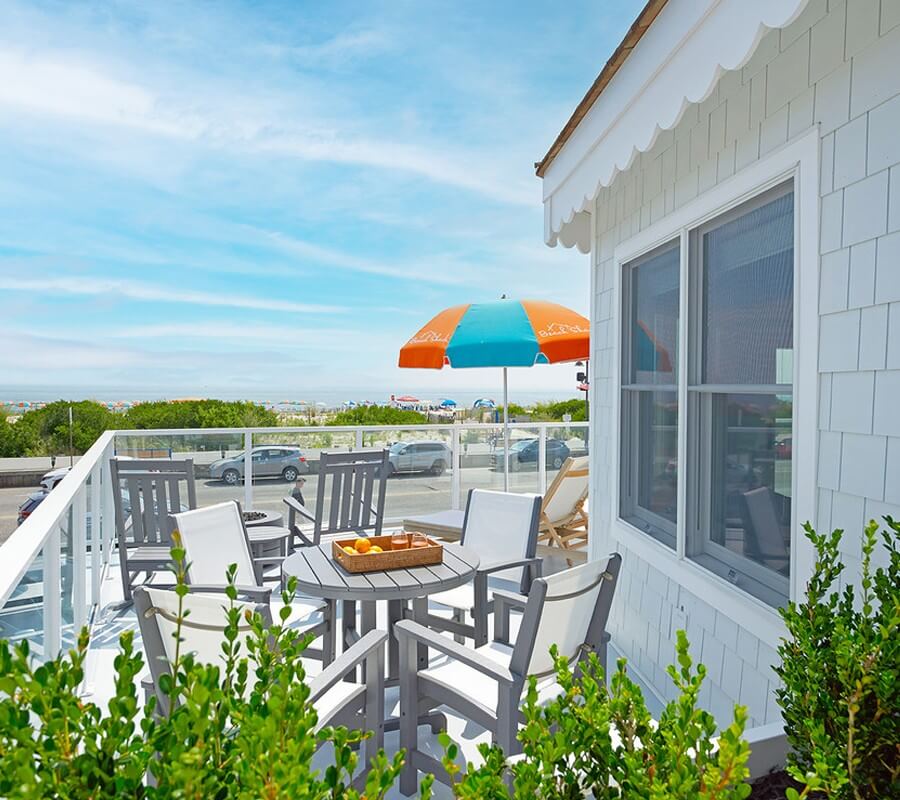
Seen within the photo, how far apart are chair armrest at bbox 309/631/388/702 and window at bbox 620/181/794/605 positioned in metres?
1.48

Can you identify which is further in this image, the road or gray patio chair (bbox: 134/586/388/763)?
the road

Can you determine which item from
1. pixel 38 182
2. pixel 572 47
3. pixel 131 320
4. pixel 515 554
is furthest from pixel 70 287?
pixel 515 554

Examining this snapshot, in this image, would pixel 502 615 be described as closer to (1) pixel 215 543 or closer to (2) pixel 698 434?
(2) pixel 698 434

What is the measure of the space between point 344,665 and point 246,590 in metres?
0.93

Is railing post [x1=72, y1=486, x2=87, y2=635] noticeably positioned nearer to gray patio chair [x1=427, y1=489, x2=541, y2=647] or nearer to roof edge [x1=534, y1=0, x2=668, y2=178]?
gray patio chair [x1=427, y1=489, x2=541, y2=647]

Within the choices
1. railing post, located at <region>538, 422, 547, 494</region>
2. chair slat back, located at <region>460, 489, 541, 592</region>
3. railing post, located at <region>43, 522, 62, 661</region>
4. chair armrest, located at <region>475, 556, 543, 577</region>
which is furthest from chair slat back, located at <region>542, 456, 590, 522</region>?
railing post, located at <region>43, 522, 62, 661</region>

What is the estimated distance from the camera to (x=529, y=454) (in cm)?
771

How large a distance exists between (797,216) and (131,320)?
2975 inches

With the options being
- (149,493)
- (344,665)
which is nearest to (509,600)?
(344,665)

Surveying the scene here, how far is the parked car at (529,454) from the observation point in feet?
25.2

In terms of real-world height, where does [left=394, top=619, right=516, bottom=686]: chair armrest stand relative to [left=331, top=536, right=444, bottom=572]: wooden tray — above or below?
below

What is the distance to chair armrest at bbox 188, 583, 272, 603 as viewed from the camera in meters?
3.10

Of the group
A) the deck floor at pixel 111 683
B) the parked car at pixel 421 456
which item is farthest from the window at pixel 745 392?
the parked car at pixel 421 456

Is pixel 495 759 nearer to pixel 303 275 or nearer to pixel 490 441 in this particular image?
pixel 490 441
